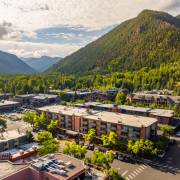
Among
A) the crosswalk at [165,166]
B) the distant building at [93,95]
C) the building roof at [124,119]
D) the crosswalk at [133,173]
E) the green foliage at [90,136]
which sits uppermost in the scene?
the distant building at [93,95]

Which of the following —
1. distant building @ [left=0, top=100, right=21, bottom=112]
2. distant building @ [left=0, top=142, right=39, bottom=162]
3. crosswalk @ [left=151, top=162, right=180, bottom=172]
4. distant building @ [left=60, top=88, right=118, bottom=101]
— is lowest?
crosswalk @ [left=151, top=162, right=180, bottom=172]

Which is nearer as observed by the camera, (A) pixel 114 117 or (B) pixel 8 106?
(A) pixel 114 117

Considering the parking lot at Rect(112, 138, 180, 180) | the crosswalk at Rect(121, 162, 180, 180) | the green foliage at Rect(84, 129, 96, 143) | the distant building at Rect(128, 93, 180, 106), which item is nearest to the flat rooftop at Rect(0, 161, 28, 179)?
the crosswalk at Rect(121, 162, 180, 180)

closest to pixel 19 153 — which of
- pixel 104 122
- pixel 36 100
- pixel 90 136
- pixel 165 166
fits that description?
pixel 90 136

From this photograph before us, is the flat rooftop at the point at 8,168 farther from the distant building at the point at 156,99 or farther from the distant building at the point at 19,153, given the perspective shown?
the distant building at the point at 156,99

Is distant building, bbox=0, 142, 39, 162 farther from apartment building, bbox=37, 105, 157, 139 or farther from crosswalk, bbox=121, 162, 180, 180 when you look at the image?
crosswalk, bbox=121, 162, 180, 180

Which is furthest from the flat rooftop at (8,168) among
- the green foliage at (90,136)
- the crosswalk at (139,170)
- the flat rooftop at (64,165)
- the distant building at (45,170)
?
the green foliage at (90,136)

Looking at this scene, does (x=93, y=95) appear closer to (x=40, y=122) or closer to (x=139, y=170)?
(x=40, y=122)
